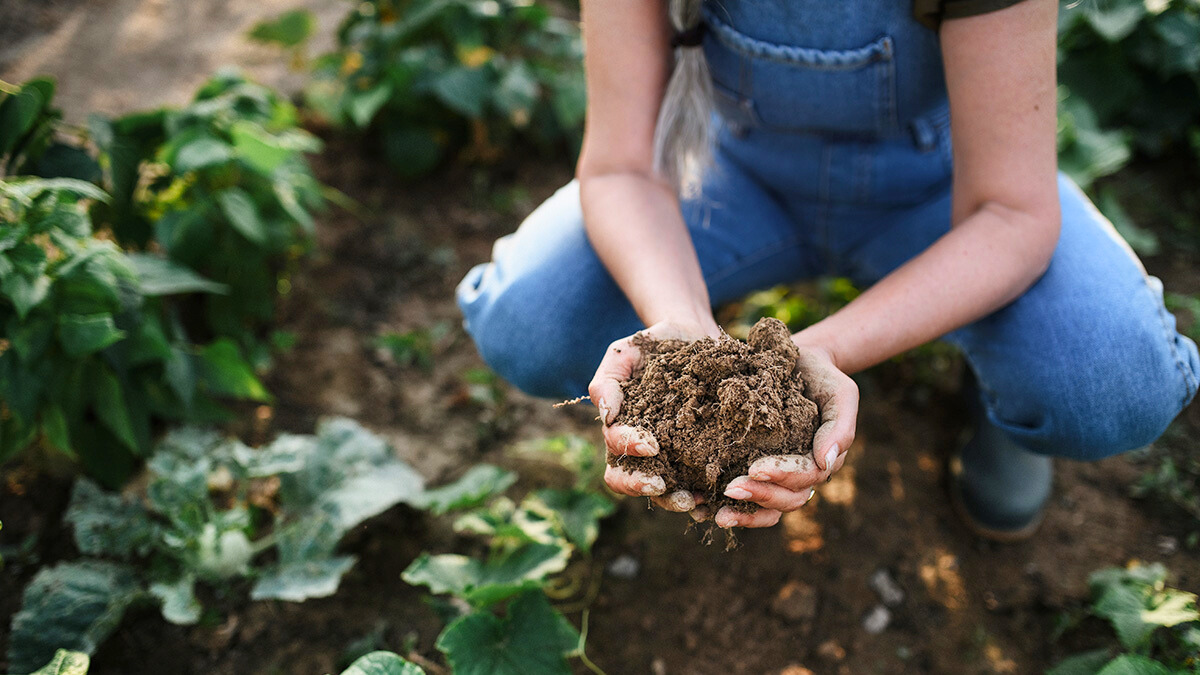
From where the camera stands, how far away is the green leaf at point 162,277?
1.99 metres

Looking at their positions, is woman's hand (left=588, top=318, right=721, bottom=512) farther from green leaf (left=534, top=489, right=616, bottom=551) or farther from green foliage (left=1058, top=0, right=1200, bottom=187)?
green foliage (left=1058, top=0, right=1200, bottom=187)

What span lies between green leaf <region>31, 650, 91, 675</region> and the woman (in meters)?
1.03

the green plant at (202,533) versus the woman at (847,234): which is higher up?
the woman at (847,234)

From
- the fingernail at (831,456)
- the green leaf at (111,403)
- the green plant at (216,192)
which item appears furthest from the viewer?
the green plant at (216,192)

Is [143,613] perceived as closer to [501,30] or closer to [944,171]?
[944,171]

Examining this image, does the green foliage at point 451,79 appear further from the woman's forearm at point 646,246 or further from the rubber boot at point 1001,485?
the rubber boot at point 1001,485

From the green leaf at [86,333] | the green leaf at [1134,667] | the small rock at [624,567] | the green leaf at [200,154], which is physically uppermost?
the green leaf at [200,154]

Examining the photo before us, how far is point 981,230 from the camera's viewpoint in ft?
4.87

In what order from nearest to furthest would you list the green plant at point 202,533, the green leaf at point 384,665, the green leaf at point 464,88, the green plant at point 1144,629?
the green leaf at point 384,665 → the green plant at point 1144,629 → the green plant at point 202,533 → the green leaf at point 464,88

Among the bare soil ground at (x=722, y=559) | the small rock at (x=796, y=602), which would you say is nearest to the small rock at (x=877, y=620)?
the bare soil ground at (x=722, y=559)

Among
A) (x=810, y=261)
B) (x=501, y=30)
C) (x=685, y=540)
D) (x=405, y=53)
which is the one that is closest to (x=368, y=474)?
(x=685, y=540)

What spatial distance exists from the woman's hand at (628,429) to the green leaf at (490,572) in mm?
449

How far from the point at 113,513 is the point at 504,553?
38.2 inches

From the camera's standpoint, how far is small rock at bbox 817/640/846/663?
1.83 metres
